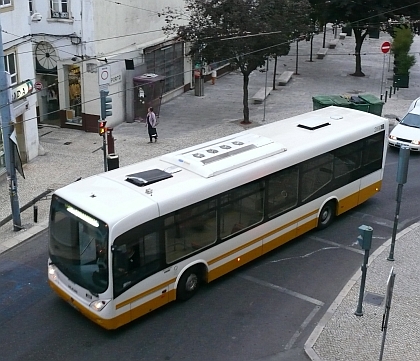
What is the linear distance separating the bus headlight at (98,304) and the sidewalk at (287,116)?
3.45 metres

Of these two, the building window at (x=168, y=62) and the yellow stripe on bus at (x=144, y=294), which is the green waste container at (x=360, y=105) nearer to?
the building window at (x=168, y=62)

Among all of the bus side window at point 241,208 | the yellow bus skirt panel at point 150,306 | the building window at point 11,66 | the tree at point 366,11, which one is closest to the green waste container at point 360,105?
the tree at point 366,11

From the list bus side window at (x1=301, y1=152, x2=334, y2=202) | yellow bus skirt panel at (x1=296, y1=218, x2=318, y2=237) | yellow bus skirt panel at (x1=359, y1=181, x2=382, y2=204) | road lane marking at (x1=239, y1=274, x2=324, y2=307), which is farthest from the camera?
yellow bus skirt panel at (x1=359, y1=181, x2=382, y2=204)

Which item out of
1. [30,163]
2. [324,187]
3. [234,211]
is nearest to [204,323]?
[234,211]

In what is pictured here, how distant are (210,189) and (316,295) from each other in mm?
3010

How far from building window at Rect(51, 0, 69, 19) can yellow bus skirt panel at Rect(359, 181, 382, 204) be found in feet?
43.7

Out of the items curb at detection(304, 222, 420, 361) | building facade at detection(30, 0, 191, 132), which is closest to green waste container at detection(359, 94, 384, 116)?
building facade at detection(30, 0, 191, 132)

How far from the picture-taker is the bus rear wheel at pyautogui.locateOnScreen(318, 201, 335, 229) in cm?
1500

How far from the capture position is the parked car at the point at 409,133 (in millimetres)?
21281

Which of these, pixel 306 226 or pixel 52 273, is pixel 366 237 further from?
pixel 52 273

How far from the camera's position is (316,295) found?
12328 millimetres

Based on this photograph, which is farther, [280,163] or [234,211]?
[280,163]

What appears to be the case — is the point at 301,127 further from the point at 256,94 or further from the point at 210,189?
the point at 256,94

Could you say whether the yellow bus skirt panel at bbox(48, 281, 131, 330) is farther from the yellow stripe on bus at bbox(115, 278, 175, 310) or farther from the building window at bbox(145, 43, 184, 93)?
the building window at bbox(145, 43, 184, 93)
